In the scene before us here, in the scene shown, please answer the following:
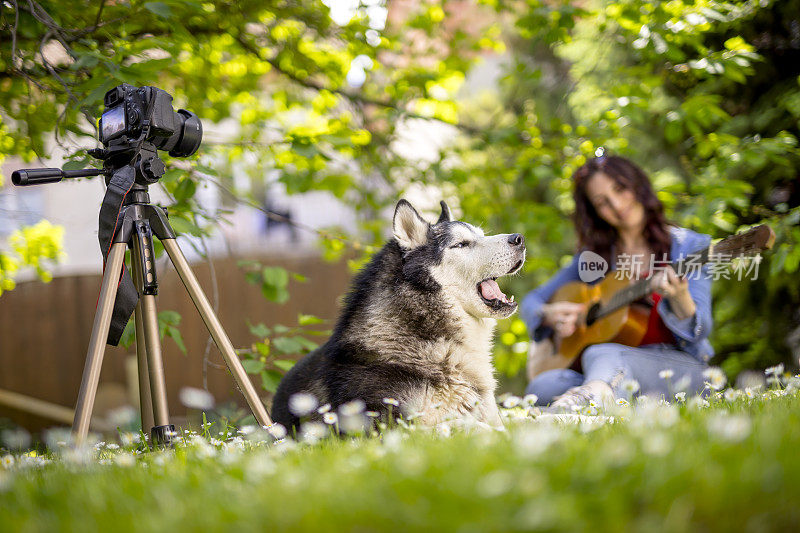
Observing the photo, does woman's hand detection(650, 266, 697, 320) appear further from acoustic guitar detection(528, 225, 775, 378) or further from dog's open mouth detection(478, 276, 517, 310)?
dog's open mouth detection(478, 276, 517, 310)

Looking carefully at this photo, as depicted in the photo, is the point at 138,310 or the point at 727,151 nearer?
the point at 138,310

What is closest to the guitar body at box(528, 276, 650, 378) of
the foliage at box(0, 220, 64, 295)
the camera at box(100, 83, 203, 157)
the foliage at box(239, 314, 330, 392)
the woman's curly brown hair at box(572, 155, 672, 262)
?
the woman's curly brown hair at box(572, 155, 672, 262)

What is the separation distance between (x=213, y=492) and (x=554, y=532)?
0.78 m

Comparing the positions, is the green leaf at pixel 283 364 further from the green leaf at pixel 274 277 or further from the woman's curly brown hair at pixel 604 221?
the woman's curly brown hair at pixel 604 221

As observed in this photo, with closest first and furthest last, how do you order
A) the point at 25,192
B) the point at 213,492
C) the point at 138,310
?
1. the point at 213,492
2. the point at 138,310
3. the point at 25,192

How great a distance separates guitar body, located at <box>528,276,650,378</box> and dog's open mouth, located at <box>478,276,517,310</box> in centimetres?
130

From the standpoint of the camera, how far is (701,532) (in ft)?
3.83

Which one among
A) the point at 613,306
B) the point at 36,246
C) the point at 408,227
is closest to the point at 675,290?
the point at 613,306

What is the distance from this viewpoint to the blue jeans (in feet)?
11.5

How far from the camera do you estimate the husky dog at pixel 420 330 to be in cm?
252

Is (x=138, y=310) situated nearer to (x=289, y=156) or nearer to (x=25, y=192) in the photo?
(x=289, y=156)

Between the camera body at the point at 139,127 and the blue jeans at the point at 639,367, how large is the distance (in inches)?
A: 98.8

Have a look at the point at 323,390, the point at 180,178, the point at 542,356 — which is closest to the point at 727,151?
the point at 542,356

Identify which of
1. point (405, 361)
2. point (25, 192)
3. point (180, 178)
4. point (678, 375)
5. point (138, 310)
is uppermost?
point (25, 192)
